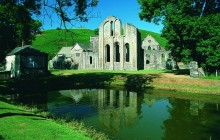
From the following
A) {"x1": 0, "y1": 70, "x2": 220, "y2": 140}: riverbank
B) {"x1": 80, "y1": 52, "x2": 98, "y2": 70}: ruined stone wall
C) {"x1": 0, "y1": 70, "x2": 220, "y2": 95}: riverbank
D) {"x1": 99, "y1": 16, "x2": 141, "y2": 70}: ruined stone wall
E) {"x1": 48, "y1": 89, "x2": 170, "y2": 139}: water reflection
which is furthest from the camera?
{"x1": 80, "y1": 52, "x2": 98, "y2": 70}: ruined stone wall

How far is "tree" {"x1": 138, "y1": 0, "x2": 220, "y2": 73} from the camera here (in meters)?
33.8

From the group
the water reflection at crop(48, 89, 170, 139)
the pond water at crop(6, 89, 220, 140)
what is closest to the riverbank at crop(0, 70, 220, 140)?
the water reflection at crop(48, 89, 170, 139)

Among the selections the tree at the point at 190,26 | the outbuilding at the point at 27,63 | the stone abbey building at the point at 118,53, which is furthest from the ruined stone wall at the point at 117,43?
the outbuilding at the point at 27,63

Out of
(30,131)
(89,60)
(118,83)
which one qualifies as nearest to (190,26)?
(118,83)

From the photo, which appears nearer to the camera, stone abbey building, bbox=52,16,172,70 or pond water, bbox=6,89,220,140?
pond water, bbox=6,89,220,140

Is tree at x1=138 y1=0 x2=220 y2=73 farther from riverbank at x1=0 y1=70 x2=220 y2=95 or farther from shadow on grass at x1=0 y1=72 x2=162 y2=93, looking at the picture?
shadow on grass at x1=0 y1=72 x2=162 y2=93

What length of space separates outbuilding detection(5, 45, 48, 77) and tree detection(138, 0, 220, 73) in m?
20.4

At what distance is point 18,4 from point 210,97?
21998mm

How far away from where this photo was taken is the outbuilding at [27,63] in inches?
1636

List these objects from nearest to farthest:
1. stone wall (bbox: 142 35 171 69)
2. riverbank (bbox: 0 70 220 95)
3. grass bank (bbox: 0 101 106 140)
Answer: grass bank (bbox: 0 101 106 140)
riverbank (bbox: 0 70 220 95)
stone wall (bbox: 142 35 171 69)

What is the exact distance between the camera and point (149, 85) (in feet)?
112

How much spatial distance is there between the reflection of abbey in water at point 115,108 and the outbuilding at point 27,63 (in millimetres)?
17409

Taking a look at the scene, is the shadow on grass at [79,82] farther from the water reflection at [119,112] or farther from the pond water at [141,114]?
the water reflection at [119,112]

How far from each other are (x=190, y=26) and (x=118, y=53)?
3483cm
